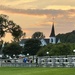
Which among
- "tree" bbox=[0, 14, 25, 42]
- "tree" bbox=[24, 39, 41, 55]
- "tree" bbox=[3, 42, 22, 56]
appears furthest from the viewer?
"tree" bbox=[24, 39, 41, 55]

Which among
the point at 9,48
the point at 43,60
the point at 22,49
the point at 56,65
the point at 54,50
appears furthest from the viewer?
Answer: the point at 22,49

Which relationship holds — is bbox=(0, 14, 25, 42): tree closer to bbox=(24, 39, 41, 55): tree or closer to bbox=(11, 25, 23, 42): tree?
bbox=(11, 25, 23, 42): tree

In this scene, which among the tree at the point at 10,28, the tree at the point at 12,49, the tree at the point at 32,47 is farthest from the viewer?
the tree at the point at 32,47

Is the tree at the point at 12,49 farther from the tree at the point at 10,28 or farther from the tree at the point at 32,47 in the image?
the tree at the point at 10,28

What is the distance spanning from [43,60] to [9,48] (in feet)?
352

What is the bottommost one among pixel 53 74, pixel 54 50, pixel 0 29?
pixel 53 74

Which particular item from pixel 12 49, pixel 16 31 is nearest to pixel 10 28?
pixel 16 31

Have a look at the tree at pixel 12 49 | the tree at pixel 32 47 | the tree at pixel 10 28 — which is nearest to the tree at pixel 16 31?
the tree at pixel 10 28

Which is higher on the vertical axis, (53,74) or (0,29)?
(0,29)

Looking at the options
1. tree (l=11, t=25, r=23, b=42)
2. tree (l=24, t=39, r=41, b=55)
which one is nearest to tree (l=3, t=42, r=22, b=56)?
tree (l=24, t=39, r=41, b=55)

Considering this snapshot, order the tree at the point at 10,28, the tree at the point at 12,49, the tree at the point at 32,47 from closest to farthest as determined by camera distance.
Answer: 1. the tree at the point at 10,28
2. the tree at the point at 12,49
3. the tree at the point at 32,47

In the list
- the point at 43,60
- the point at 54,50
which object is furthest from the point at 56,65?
the point at 54,50

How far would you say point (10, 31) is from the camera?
99.4m

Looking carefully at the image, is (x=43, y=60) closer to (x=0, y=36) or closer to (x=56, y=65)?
(x=56, y=65)
